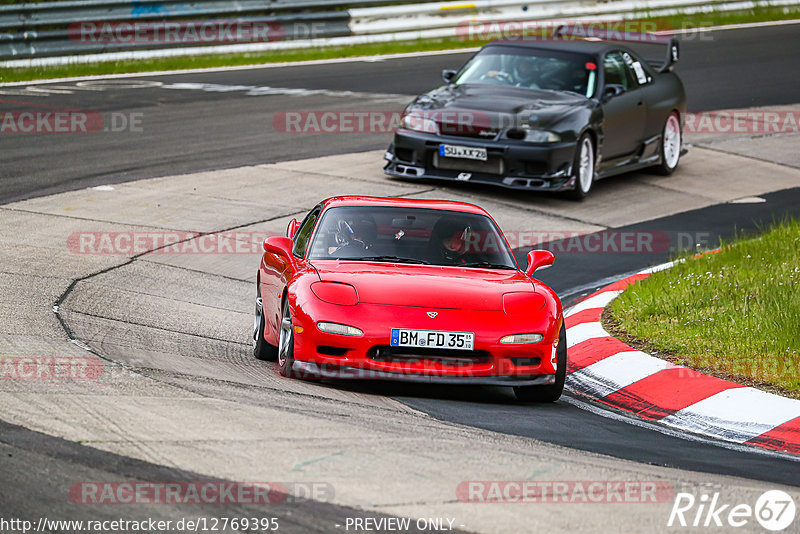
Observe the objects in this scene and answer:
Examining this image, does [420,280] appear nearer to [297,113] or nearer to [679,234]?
[679,234]

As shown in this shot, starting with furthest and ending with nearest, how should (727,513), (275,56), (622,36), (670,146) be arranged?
1. (275,56)
2. (670,146)
3. (622,36)
4. (727,513)

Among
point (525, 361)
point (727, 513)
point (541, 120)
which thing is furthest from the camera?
point (541, 120)

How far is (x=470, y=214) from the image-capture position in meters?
8.72

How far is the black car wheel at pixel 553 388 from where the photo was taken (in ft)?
24.6

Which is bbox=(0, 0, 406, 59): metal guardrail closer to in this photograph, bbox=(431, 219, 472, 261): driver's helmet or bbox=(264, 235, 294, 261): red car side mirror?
bbox=(264, 235, 294, 261): red car side mirror

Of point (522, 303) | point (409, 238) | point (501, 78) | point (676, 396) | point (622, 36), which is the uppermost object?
point (622, 36)

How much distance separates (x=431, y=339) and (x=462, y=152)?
726cm

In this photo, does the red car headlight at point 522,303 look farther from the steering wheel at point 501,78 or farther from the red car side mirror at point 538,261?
the steering wheel at point 501,78

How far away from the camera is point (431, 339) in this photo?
283 inches

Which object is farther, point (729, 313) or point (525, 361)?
point (729, 313)

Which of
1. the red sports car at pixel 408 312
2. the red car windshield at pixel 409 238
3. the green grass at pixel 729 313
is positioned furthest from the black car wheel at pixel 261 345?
the green grass at pixel 729 313

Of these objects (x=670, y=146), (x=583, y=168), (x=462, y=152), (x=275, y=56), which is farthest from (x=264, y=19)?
(x=583, y=168)

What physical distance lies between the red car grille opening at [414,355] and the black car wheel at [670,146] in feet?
31.8

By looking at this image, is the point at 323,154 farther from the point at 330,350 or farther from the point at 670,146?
the point at 330,350
